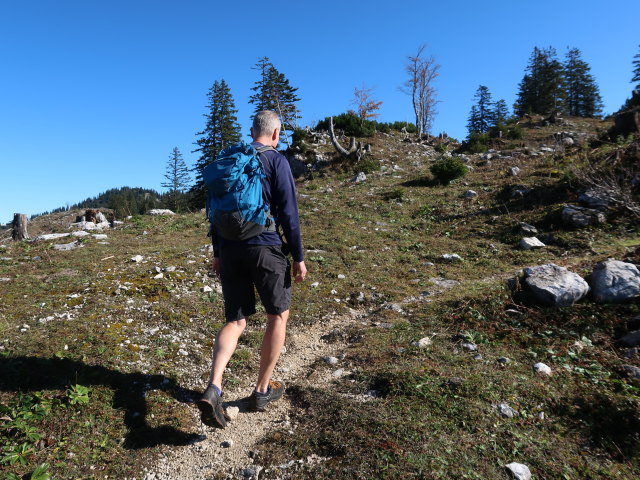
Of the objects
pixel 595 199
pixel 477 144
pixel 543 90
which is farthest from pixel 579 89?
pixel 595 199

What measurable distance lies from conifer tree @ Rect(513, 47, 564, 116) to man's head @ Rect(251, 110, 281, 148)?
49371 mm

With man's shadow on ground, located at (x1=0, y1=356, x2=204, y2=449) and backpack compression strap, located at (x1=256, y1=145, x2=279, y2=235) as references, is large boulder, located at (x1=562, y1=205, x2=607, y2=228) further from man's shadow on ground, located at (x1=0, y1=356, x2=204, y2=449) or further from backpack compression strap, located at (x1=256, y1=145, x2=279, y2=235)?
man's shadow on ground, located at (x1=0, y1=356, x2=204, y2=449)

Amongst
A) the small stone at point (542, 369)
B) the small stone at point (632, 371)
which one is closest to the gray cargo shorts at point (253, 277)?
the small stone at point (542, 369)

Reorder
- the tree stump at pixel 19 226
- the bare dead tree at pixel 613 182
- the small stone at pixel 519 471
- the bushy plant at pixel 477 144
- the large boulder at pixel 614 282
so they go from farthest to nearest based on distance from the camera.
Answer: the bushy plant at pixel 477 144 → the tree stump at pixel 19 226 → the bare dead tree at pixel 613 182 → the large boulder at pixel 614 282 → the small stone at pixel 519 471

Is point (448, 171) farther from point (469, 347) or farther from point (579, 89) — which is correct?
point (579, 89)

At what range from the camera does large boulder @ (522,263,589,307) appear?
14.4 ft

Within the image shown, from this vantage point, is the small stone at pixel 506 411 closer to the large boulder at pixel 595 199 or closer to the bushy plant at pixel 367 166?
the large boulder at pixel 595 199

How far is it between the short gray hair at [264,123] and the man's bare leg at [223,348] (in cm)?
167

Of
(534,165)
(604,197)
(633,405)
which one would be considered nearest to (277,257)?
(633,405)

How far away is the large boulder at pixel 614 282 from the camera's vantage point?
→ 418 centimetres

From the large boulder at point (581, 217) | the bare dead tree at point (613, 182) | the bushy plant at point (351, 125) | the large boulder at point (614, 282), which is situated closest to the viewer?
the large boulder at point (614, 282)

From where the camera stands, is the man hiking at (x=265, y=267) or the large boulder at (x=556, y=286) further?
the large boulder at (x=556, y=286)

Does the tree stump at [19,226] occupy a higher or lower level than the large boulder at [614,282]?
higher

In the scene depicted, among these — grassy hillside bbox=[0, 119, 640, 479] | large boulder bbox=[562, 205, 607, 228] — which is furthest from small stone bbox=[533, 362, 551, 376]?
large boulder bbox=[562, 205, 607, 228]
